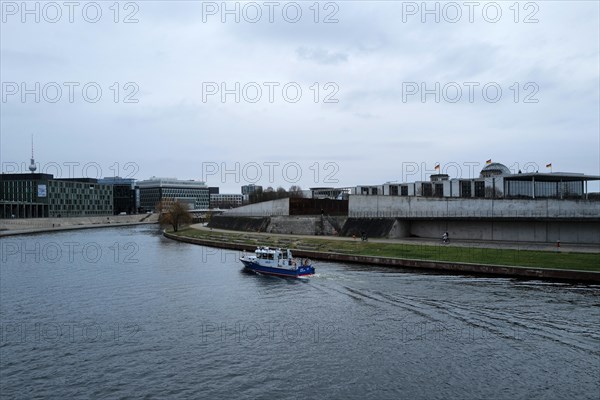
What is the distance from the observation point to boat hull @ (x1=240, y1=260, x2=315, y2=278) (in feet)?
163

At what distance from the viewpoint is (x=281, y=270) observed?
5278cm

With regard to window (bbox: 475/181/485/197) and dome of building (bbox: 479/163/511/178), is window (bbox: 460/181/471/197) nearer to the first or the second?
window (bbox: 475/181/485/197)

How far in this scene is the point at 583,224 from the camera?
58.2m

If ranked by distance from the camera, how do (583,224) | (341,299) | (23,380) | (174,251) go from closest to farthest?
(23,380)
(341,299)
(583,224)
(174,251)

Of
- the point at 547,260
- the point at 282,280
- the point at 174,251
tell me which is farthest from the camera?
the point at 174,251

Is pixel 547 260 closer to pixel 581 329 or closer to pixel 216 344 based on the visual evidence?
pixel 581 329

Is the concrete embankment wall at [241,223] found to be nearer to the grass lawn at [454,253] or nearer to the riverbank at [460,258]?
the grass lawn at [454,253]

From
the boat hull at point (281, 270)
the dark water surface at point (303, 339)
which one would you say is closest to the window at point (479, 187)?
the dark water surface at point (303, 339)

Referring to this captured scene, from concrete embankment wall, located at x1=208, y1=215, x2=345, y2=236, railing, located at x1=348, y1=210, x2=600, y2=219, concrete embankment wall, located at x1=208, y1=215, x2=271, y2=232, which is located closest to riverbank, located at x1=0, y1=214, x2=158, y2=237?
concrete embankment wall, located at x1=208, y1=215, x2=271, y2=232

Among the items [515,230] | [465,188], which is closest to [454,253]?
[515,230]

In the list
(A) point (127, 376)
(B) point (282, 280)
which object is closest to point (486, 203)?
(B) point (282, 280)

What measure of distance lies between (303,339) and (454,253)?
31369mm

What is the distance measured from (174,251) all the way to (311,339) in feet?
177

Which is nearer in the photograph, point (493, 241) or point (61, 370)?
point (61, 370)
